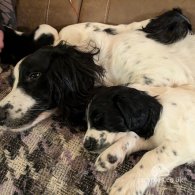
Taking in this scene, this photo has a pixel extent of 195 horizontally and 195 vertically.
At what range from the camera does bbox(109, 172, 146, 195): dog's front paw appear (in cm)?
130

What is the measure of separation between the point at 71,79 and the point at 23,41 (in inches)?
20.3

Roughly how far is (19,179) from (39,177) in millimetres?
76

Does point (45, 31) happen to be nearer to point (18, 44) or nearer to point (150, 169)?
point (18, 44)

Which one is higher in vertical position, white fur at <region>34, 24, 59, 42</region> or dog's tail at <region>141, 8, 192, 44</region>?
dog's tail at <region>141, 8, 192, 44</region>

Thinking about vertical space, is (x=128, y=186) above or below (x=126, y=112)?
below

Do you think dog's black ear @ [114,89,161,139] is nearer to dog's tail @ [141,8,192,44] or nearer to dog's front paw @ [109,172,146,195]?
dog's front paw @ [109,172,146,195]

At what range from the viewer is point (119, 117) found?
1.46 meters

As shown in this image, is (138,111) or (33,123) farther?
(33,123)

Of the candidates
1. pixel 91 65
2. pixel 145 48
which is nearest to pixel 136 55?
pixel 145 48

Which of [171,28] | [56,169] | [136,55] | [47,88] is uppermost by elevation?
[171,28]

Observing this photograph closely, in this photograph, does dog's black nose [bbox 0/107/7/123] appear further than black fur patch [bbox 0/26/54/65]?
No

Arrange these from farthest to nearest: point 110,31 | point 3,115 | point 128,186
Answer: point 110,31
point 3,115
point 128,186

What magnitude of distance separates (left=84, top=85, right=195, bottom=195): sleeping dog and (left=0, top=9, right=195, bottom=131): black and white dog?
0.61 ft

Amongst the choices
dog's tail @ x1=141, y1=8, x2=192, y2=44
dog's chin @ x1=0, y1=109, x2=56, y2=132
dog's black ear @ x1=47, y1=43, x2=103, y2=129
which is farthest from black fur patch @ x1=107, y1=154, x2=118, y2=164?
dog's tail @ x1=141, y1=8, x2=192, y2=44
